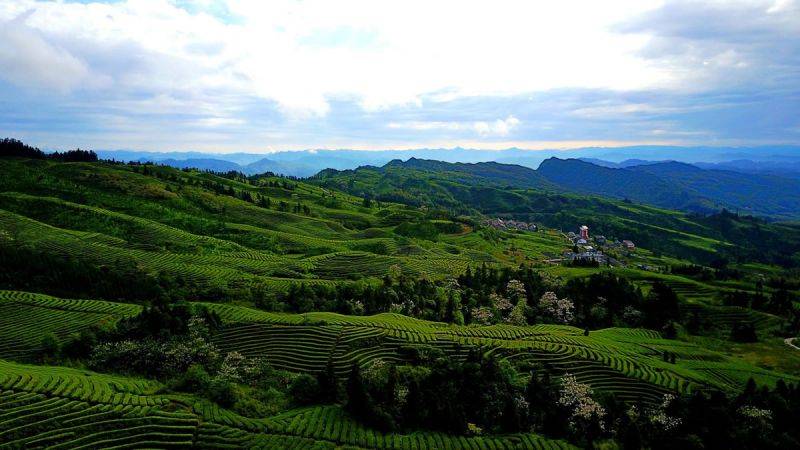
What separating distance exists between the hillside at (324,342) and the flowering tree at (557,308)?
2.17 feet

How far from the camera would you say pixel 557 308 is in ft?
316

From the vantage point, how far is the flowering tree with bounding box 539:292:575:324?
94.3 metres

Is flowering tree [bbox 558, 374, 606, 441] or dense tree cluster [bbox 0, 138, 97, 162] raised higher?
dense tree cluster [bbox 0, 138, 97, 162]

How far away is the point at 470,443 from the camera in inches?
1903

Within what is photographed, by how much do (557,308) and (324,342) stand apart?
50430 millimetres

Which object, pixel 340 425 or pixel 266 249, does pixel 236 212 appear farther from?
pixel 340 425

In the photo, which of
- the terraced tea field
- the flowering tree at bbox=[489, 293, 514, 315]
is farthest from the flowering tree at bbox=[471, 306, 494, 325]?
the terraced tea field

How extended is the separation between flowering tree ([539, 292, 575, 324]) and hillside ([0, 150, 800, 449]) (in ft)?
2.17

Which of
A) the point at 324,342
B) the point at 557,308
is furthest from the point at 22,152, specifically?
the point at 557,308

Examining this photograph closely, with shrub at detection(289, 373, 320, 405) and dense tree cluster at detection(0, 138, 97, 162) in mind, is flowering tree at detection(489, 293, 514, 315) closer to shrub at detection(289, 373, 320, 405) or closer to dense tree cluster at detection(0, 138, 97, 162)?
shrub at detection(289, 373, 320, 405)

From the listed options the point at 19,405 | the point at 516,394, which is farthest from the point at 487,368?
the point at 19,405

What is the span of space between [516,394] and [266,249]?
91667 mm

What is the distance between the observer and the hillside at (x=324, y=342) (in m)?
48.4

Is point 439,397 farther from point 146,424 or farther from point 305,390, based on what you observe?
point 146,424
